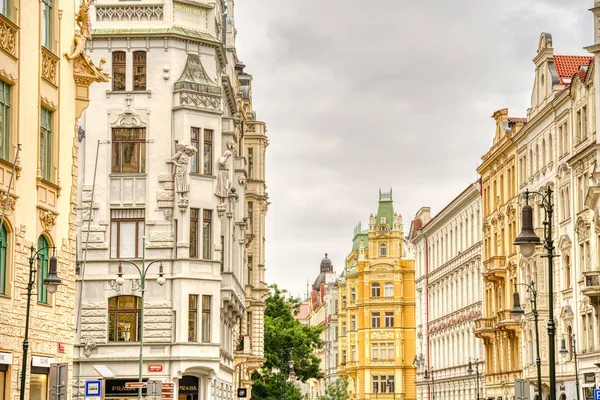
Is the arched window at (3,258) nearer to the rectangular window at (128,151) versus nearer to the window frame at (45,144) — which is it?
the window frame at (45,144)

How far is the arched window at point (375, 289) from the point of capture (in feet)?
454

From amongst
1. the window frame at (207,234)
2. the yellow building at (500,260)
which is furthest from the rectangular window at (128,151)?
the yellow building at (500,260)

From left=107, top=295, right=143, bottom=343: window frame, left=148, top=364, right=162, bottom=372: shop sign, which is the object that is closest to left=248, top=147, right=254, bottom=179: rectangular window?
left=107, top=295, right=143, bottom=343: window frame

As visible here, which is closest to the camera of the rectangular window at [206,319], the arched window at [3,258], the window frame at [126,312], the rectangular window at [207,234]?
the arched window at [3,258]

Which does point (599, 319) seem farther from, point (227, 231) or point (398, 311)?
point (398, 311)

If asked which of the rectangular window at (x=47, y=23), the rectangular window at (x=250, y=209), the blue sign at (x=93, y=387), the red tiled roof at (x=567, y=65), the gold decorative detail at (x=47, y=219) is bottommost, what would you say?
the blue sign at (x=93, y=387)

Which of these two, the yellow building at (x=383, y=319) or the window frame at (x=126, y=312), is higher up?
the yellow building at (x=383, y=319)

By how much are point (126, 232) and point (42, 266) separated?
20.5 meters

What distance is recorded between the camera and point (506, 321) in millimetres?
71750

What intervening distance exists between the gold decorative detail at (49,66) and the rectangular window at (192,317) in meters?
21.0

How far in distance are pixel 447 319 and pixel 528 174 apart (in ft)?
88.6

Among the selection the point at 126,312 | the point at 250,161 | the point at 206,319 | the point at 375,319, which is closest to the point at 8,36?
the point at 126,312

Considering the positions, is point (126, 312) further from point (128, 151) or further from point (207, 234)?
point (128, 151)

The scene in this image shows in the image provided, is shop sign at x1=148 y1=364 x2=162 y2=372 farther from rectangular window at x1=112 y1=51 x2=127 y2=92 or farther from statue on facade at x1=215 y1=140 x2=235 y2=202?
rectangular window at x1=112 y1=51 x2=127 y2=92
